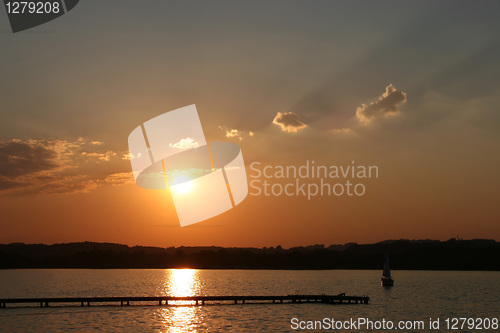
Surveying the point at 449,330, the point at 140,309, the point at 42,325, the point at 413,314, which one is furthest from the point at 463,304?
the point at 42,325

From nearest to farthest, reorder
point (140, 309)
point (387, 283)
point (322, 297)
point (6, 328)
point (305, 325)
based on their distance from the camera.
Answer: point (6, 328) → point (305, 325) → point (140, 309) → point (322, 297) → point (387, 283)

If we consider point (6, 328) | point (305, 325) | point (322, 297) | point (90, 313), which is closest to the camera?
point (6, 328)

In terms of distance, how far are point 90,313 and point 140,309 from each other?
979cm

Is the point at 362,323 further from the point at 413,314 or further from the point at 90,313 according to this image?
the point at 90,313

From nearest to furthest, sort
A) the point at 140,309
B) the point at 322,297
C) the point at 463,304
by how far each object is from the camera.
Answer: the point at 140,309
the point at 322,297
the point at 463,304

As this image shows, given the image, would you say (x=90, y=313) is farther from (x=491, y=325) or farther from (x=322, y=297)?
(x=491, y=325)

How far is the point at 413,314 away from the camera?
314ft

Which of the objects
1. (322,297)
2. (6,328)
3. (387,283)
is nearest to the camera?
(6,328)

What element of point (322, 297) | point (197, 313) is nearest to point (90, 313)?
point (197, 313)

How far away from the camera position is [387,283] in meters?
158

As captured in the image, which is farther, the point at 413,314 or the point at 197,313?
the point at 413,314

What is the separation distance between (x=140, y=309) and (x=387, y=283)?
88870 millimetres

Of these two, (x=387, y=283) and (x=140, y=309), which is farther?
(x=387, y=283)

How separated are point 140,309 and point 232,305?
18150mm
